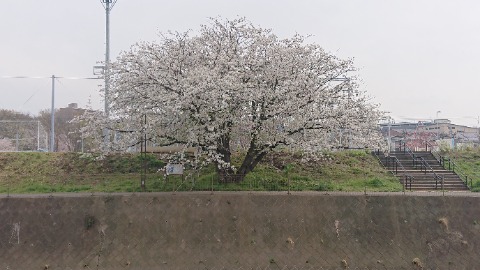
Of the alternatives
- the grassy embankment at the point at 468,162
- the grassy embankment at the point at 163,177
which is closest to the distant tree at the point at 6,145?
the grassy embankment at the point at 163,177

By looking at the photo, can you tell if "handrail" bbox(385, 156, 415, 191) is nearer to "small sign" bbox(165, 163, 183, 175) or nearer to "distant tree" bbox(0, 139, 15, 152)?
"small sign" bbox(165, 163, 183, 175)

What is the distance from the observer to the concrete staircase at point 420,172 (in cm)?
2308

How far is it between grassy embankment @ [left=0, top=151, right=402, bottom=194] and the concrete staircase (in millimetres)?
671

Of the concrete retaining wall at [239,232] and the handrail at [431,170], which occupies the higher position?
the handrail at [431,170]

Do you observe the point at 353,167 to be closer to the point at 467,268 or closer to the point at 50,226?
the point at 467,268

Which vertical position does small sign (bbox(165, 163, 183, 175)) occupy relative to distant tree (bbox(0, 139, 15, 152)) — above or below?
below

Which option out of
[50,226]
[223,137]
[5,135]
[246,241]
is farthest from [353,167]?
[5,135]

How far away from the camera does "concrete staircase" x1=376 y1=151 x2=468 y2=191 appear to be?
2308 cm

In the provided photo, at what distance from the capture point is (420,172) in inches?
978

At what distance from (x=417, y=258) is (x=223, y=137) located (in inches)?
350

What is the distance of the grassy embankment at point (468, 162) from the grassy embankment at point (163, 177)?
448 centimetres

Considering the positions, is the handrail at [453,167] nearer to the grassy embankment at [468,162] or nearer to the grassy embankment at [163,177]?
the grassy embankment at [468,162]

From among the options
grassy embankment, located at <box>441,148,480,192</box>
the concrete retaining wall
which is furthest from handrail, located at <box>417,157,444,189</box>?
the concrete retaining wall

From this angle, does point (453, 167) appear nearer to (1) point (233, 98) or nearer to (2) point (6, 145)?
(1) point (233, 98)
